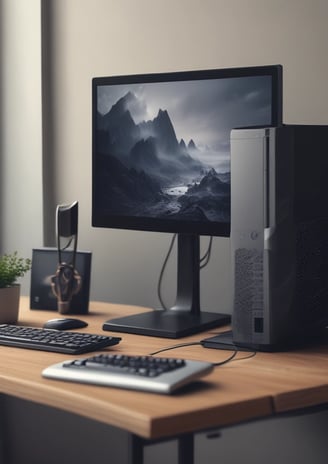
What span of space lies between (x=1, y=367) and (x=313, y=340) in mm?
613

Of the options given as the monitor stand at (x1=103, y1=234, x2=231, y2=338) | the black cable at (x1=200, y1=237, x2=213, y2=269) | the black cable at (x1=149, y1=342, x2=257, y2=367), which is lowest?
the black cable at (x1=149, y1=342, x2=257, y2=367)

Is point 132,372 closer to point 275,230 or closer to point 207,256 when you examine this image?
point 275,230

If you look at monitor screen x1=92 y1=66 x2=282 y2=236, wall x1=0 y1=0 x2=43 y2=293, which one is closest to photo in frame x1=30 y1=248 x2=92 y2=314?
monitor screen x1=92 y1=66 x2=282 y2=236

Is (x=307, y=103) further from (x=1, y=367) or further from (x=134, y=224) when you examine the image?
(x=1, y=367)

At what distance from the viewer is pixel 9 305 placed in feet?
7.04

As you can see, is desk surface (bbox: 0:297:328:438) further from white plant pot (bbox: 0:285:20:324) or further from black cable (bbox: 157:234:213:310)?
black cable (bbox: 157:234:213:310)

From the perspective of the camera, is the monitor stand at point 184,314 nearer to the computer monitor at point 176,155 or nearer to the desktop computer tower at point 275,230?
the computer monitor at point 176,155

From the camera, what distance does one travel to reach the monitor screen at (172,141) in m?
1.93

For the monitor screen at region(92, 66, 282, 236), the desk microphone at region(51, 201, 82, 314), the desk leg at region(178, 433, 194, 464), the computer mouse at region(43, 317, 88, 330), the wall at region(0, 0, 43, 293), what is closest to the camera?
the desk leg at region(178, 433, 194, 464)

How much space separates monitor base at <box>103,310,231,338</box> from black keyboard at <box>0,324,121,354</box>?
136 millimetres

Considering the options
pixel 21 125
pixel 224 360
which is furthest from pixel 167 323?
pixel 21 125

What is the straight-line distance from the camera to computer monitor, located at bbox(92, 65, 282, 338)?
193cm

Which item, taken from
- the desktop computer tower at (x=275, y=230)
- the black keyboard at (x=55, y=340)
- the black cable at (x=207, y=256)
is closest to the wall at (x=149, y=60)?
the black cable at (x=207, y=256)

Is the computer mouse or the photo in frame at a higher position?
the photo in frame
